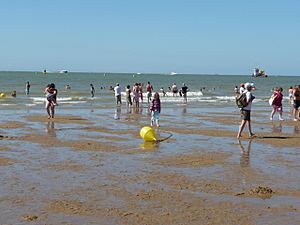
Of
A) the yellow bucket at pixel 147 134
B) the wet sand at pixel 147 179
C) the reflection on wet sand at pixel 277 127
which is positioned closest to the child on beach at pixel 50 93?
the wet sand at pixel 147 179

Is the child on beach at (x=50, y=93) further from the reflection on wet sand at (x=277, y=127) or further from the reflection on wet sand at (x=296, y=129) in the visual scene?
the reflection on wet sand at (x=296, y=129)

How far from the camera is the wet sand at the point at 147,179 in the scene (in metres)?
6.55

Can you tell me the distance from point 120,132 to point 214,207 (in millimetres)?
9077

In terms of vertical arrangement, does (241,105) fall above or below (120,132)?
above

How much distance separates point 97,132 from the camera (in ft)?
51.7

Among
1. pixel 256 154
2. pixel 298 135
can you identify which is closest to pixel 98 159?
pixel 256 154

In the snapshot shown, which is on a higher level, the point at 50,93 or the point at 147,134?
the point at 50,93

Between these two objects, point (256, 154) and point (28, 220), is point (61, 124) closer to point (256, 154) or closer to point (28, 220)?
point (256, 154)

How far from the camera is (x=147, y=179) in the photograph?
337 inches

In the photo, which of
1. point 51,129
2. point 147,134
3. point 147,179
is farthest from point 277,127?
point 147,179

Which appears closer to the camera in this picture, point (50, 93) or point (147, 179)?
point (147, 179)

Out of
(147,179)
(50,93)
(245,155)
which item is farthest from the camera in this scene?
(50,93)

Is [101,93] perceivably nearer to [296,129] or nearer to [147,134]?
[296,129]

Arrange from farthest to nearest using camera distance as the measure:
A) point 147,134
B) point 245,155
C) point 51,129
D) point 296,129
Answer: point 296,129
point 51,129
point 147,134
point 245,155
